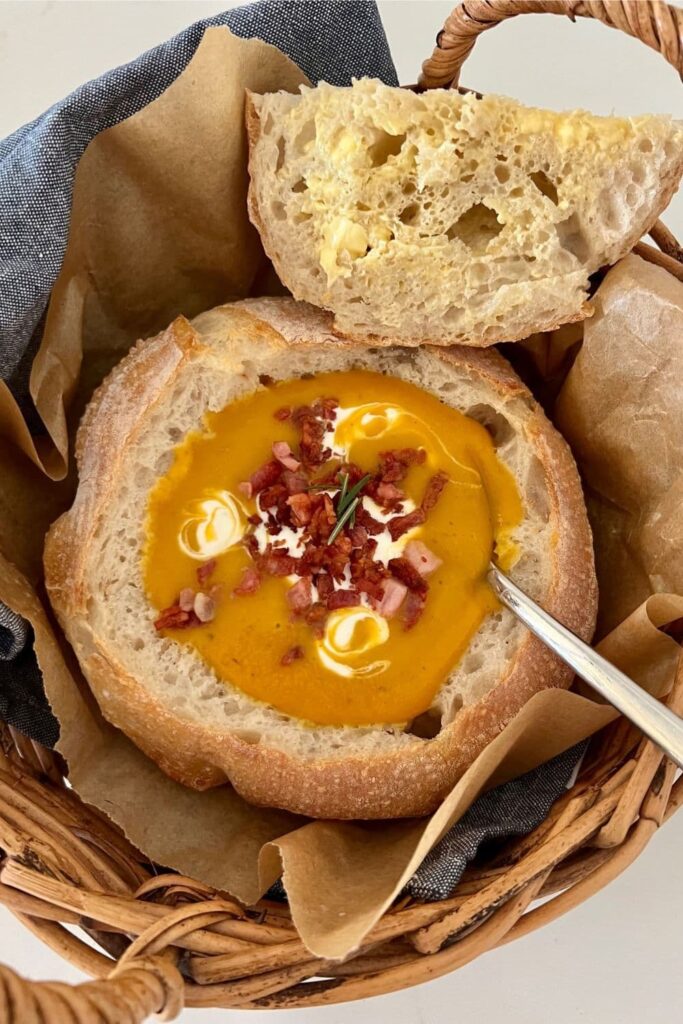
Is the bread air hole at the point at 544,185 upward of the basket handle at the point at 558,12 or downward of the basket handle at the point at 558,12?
downward

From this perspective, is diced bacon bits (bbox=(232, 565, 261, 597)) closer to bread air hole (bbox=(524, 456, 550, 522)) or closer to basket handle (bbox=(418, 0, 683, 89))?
bread air hole (bbox=(524, 456, 550, 522))

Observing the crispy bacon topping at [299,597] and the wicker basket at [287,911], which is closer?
the wicker basket at [287,911]

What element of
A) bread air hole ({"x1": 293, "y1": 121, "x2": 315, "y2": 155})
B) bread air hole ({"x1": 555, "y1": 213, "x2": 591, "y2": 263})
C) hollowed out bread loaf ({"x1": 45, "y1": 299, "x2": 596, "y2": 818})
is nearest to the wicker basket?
hollowed out bread loaf ({"x1": 45, "y1": 299, "x2": 596, "y2": 818})

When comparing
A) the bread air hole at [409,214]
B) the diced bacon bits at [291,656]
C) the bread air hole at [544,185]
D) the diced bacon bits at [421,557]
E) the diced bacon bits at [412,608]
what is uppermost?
the bread air hole at [409,214]

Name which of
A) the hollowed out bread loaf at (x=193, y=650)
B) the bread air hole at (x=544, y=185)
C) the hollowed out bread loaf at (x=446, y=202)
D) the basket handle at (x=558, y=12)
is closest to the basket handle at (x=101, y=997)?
the hollowed out bread loaf at (x=193, y=650)

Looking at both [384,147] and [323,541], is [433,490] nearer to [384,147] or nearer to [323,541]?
[323,541]

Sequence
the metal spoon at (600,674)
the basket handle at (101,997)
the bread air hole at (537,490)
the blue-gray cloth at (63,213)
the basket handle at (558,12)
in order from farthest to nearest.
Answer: the bread air hole at (537,490) < the blue-gray cloth at (63,213) < the basket handle at (558,12) < the metal spoon at (600,674) < the basket handle at (101,997)

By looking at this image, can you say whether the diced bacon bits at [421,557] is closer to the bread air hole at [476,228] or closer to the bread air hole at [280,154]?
the bread air hole at [476,228]
